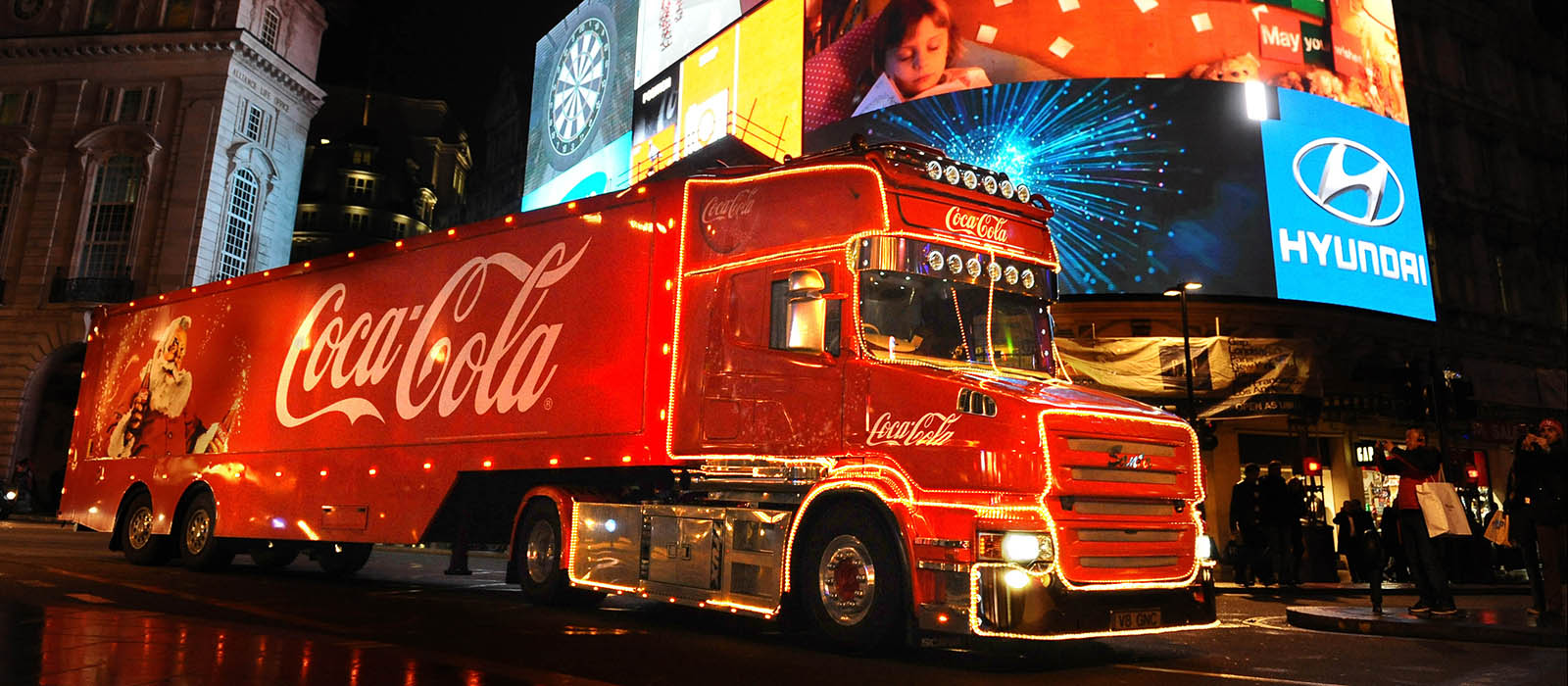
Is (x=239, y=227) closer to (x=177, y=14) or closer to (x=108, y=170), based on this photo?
(x=108, y=170)

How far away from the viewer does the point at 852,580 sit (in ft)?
23.3

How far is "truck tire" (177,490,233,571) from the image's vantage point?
12.7m

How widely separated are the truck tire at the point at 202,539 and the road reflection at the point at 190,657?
5.30 meters

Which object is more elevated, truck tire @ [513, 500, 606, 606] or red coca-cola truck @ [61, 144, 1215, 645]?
red coca-cola truck @ [61, 144, 1215, 645]

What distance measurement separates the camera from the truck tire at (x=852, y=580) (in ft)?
22.3

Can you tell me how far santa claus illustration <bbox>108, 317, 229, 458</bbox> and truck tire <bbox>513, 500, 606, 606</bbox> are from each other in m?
5.63

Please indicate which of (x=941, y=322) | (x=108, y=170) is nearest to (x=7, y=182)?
(x=108, y=170)

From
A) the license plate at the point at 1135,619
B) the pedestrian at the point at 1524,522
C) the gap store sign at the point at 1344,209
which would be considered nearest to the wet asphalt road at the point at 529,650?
the license plate at the point at 1135,619

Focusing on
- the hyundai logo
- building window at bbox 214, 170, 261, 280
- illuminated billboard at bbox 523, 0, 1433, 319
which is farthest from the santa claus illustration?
building window at bbox 214, 170, 261, 280

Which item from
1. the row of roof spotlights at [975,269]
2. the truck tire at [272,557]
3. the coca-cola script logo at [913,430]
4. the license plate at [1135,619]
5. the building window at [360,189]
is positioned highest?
the building window at [360,189]

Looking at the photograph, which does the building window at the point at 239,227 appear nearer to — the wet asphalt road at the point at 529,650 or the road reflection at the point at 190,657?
the wet asphalt road at the point at 529,650

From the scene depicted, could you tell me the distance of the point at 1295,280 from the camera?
73.8ft

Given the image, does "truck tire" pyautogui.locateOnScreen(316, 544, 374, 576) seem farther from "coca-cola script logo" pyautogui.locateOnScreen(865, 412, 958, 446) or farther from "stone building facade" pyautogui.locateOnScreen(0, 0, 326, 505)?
"stone building facade" pyautogui.locateOnScreen(0, 0, 326, 505)

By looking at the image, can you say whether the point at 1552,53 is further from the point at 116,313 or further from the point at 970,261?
the point at 116,313
